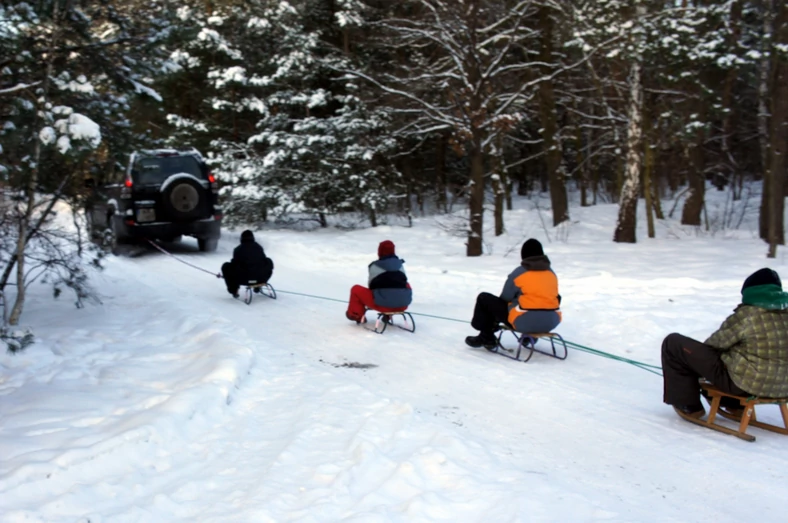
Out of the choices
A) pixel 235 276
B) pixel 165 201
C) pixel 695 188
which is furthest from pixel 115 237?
pixel 695 188

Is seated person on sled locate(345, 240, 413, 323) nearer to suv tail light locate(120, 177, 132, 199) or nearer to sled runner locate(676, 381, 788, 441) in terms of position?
sled runner locate(676, 381, 788, 441)

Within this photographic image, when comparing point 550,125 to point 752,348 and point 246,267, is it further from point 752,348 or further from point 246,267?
point 752,348

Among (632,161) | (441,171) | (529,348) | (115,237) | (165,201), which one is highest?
(441,171)

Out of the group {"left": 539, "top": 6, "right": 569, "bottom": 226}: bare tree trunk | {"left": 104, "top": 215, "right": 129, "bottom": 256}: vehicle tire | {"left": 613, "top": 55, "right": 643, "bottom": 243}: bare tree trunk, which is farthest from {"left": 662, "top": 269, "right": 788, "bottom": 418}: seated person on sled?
{"left": 539, "top": 6, "right": 569, "bottom": 226}: bare tree trunk

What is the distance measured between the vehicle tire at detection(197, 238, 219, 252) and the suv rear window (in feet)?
5.08

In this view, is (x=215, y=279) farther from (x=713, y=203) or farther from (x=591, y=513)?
(x=713, y=203)

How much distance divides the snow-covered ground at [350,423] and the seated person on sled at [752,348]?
1.47ft

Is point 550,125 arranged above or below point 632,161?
above

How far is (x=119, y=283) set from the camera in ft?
36.7

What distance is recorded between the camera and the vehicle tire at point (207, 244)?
14843mm

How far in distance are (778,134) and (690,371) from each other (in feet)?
33.7

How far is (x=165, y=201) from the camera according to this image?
13484 millimetres

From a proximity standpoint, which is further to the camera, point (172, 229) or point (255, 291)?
point (172, 229)

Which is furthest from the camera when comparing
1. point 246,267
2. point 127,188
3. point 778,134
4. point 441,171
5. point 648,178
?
point 441,171
